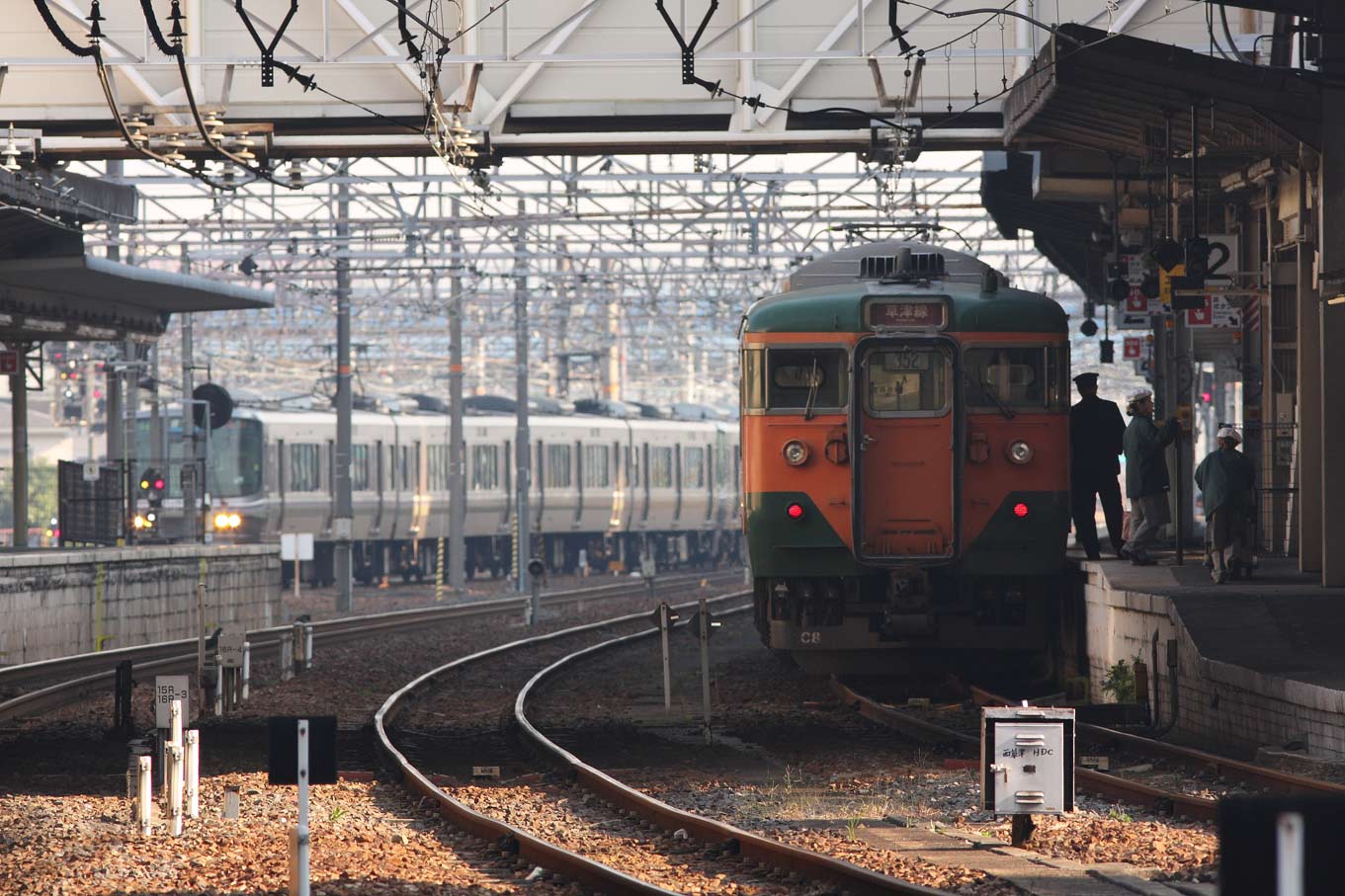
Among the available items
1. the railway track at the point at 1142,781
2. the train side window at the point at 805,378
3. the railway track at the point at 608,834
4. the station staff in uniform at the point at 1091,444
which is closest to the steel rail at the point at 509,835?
the railway track at the point at 608,834

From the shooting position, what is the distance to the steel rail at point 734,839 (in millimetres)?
7621

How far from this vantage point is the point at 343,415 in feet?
109

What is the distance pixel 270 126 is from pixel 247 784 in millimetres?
7090

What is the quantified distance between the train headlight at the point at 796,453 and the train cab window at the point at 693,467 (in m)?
33.3

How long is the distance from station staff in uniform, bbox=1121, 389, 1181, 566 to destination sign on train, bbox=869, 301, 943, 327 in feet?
5.65

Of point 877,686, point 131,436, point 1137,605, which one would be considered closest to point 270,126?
point 877,686

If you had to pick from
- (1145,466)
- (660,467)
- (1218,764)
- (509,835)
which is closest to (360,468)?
(660,467)

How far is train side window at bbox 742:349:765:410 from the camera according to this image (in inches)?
621

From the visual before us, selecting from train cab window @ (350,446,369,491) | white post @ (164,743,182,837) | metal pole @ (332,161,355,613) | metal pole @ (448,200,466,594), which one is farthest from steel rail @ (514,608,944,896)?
train cab window @ (350,446,369,491)

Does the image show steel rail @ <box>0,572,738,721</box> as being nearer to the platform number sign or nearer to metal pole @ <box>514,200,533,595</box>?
metal pole @ <box>514,200,533,595</box>

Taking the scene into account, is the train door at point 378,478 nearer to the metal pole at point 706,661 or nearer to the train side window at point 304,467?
the train side window at point 304,467

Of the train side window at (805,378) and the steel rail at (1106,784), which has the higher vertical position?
the train side window at (805,378)

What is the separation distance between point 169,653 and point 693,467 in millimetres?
25584

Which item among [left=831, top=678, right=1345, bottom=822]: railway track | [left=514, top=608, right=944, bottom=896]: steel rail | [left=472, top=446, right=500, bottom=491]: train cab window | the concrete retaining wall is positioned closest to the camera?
[left=514, top=608, right=944, bottom=896]: steel rail
